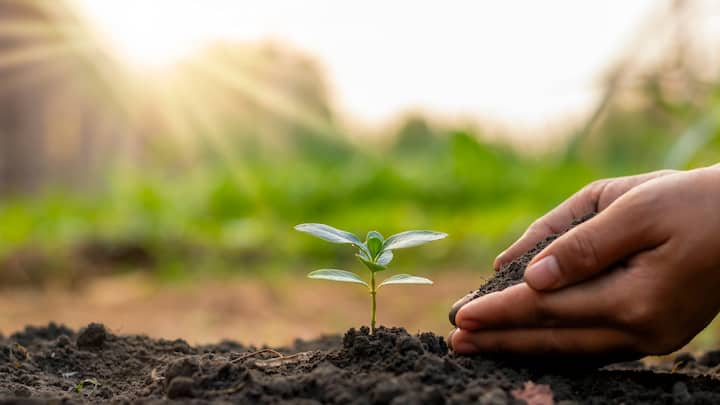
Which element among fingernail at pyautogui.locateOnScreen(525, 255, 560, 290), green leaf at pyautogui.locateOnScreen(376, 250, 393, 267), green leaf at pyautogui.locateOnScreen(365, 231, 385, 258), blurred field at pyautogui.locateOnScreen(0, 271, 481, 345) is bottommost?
fingernail at pyautogui.locateOnScreen(525, 255, 560, 290)

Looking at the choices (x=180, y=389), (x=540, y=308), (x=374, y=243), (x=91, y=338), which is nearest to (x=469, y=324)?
(x=540, y=308)

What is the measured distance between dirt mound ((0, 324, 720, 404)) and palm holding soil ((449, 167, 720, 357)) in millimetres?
79

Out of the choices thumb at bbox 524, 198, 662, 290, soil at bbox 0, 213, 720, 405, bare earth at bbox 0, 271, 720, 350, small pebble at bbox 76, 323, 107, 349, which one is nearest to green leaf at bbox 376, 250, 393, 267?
soil at bbox 0, 213, 720, 405

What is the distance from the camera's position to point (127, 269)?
502 centimetres

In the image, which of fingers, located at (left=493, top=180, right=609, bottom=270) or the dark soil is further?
fingers, located at (left=493, top=180, right=609, bottom=270)

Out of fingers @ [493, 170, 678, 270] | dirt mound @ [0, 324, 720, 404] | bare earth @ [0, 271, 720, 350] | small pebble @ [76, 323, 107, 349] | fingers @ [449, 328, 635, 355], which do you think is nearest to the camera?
dirt mound @ [0, 324, 720, 404]

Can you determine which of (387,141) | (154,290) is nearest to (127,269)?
(154,290)

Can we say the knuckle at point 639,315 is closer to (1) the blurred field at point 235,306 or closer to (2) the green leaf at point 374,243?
(2) the green leaf at point 374,243

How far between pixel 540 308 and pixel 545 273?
0.08 m

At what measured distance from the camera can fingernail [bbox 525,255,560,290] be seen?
1.21m

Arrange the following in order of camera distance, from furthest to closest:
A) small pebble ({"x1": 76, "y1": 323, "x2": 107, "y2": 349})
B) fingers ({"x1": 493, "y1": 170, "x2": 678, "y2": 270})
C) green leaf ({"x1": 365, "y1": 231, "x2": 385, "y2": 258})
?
small pebble ({"x1": 76, "y1": 323, "x2": 107, "y2": 349})
fingers ({"x1": 493, "y1": 170, "x2": 678, "y2": 270})
green leaf ({"x1": 365, "y1": 231, "x2": 385, "y2": 258})

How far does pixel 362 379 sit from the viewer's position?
47.5 inches

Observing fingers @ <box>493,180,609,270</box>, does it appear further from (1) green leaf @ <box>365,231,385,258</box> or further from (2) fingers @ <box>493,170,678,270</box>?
(1) green leaf @ <box>365,231,385,258</box>

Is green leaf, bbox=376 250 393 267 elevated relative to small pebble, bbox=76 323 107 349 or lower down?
elevated
